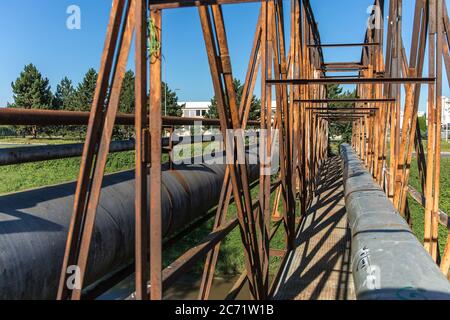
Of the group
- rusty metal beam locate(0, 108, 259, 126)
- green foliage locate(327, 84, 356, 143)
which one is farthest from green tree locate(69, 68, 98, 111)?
rusty metal beam locate(0, 108, 259, 126)

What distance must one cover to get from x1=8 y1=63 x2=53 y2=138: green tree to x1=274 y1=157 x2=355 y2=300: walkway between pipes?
50.9 meters

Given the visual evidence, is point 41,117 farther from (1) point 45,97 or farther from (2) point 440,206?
(1) point 45,97

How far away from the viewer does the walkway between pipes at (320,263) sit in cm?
563

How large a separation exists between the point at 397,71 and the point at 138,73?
5532mm

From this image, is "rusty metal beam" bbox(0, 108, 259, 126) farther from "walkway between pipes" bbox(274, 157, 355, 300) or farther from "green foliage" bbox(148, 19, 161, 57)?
"walkway between pipes" bbox(274, 157, 355, 300)

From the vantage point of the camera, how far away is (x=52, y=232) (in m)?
2.18

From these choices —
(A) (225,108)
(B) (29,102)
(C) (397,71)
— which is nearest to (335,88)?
(B) (29,102)

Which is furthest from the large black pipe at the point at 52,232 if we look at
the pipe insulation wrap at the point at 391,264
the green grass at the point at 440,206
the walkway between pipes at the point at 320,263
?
the green grass at the point at 440,206

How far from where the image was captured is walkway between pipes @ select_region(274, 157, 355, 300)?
5633 mm

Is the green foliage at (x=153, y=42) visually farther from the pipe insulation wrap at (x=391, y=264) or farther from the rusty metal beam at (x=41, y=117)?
the pipe insulation wrap at (x=391, y=264)

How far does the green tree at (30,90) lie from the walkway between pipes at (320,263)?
50.9 metres

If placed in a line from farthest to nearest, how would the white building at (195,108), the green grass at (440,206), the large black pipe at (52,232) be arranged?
the white building at (195,108)
the green grass at (440,206)
the large black pipe at (52,232)

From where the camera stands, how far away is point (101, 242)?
2504 mm

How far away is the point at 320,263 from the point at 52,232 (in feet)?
17.8
